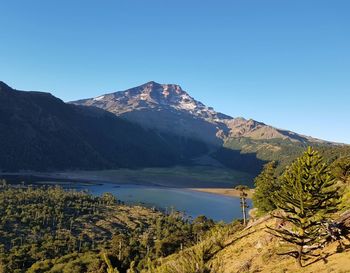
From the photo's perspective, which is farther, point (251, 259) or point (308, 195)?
point (251, 259)

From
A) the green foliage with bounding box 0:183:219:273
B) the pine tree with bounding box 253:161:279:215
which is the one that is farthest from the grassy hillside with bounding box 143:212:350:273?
the green foliage with bounding box 0:183:219:273

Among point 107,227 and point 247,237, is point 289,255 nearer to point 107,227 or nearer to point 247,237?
point 247,237

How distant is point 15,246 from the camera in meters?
124

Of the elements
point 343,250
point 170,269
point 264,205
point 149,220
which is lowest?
point 149,220

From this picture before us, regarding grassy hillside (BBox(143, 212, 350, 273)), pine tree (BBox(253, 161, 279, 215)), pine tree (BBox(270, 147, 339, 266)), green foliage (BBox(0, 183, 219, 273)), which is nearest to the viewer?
grassy hillside (BBox(143, 212, 350, 273))

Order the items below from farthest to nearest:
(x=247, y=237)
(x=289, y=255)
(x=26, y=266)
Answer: (x=26, y=266) → (x=247, y=237) → (x=289, y=255)

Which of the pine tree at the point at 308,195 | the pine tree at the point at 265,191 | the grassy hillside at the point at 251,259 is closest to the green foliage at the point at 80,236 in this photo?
the pine tree at the point at 265,191

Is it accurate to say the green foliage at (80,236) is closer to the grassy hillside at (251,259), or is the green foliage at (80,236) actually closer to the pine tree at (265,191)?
the pine tree at (265,191)

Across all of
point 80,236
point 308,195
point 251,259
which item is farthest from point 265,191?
point 80,236

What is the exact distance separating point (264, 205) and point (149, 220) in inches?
4336

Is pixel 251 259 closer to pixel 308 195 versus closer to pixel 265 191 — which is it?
pixel 308 195

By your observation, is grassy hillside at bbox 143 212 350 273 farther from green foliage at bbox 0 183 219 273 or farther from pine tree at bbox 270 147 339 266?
green foliage at bbox 0 183 219 273

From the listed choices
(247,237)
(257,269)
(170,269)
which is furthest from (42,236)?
(170,269)

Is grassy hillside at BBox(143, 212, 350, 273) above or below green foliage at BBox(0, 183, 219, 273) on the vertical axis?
above
